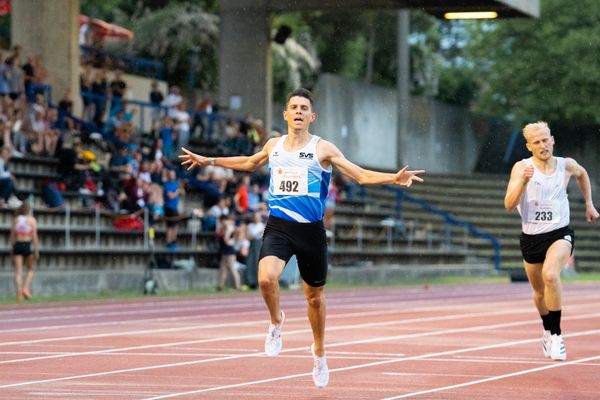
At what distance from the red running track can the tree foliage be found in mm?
32193

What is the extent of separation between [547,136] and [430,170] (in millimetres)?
46798

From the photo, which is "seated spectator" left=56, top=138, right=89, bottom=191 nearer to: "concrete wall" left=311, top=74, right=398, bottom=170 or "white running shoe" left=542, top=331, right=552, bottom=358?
"white running shoe" left=542, top=331, right=552, bottom=358

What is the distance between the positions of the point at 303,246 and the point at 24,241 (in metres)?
16.2

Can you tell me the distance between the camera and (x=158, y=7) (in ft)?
193

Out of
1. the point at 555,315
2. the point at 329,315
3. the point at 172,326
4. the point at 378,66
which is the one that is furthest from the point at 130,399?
the point at 378,66

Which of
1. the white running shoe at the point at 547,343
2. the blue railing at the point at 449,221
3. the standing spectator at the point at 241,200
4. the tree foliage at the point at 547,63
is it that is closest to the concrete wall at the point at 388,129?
the tree foliage at the point at 547,63

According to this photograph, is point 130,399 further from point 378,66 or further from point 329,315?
point 378,66

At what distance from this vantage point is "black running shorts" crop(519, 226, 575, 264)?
14539 millimetres

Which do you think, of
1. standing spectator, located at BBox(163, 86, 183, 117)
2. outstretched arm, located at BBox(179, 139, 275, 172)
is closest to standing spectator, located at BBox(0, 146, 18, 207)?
standing spectator, located at BBox(163, 86, 183, 117)

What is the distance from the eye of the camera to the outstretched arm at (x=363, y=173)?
438 inches

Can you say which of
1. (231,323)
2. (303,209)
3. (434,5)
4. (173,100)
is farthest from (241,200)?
(303,209)

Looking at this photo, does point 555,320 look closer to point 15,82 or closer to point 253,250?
point 253,250

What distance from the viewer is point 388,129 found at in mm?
58906

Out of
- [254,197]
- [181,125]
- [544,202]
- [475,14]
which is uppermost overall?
[475,14]
